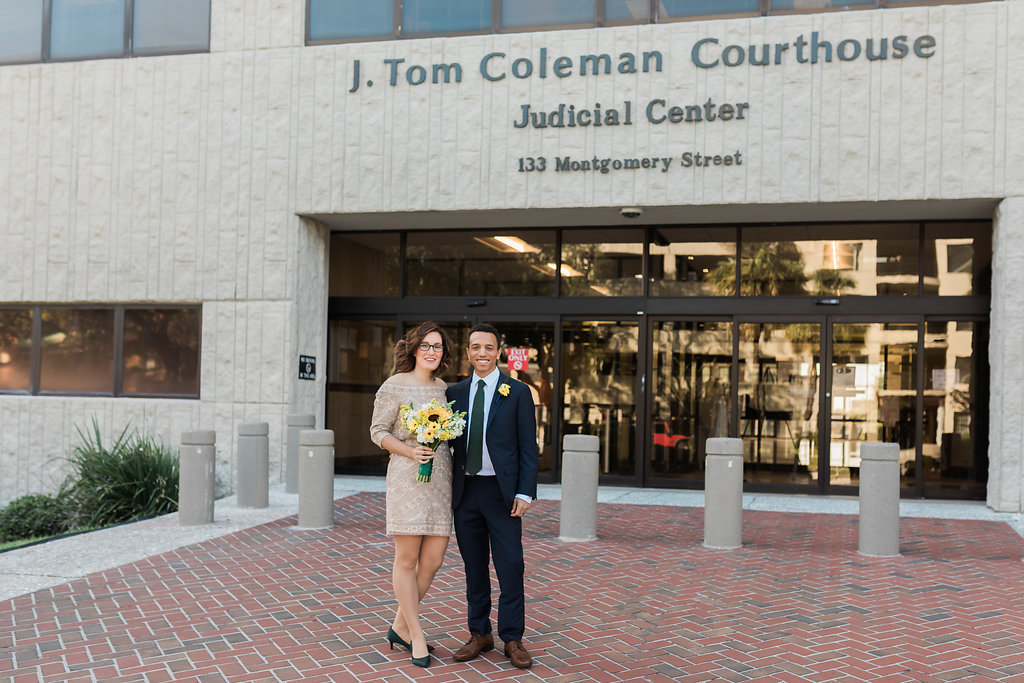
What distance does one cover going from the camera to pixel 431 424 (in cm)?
Answer: 487

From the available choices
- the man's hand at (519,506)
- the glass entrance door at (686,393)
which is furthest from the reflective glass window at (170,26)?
the man's hand at (519,506)

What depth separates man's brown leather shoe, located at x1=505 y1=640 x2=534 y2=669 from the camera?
508cm

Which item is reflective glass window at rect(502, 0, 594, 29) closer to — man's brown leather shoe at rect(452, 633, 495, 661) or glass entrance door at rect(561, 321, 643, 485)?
glass entrance door at rect(561, 321, 643, 485)

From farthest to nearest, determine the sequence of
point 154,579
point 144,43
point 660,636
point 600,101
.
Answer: point 144,43 → point 600,101 → point 154,579 → point 660,636

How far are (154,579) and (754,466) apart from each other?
8.43 metres

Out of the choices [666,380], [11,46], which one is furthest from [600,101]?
[11,46]

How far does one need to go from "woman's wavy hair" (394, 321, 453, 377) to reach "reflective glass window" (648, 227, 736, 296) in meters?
8.30

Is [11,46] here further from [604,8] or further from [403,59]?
[604,8]

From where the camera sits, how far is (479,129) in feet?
41.7

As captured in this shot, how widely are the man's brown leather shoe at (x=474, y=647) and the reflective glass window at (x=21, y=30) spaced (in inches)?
511

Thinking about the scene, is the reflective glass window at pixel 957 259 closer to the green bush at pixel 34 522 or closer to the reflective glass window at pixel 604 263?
the reflective glass window at pixel 604 263

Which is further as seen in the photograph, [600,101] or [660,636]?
[600,101]

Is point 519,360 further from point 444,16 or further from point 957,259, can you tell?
point 957,259

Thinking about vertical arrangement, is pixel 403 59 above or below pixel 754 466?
above
